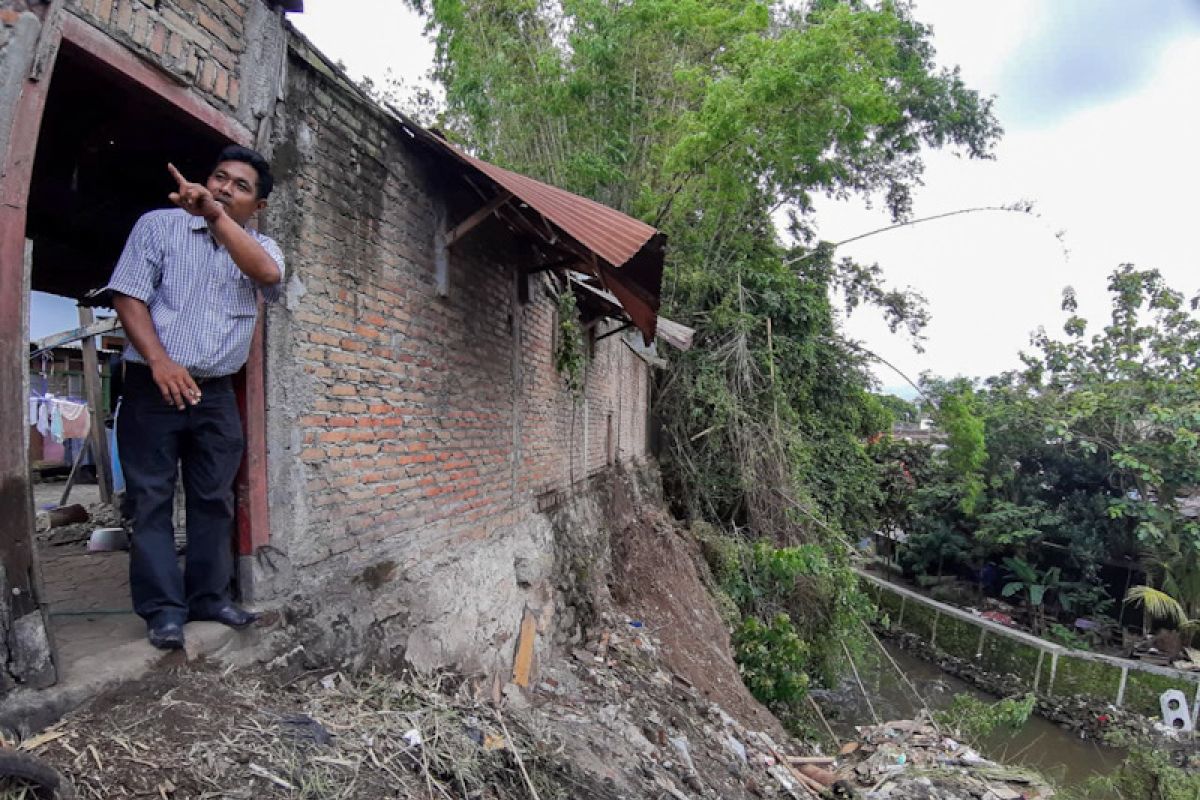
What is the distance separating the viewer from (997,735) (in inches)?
431

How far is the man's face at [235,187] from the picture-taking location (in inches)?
86.4

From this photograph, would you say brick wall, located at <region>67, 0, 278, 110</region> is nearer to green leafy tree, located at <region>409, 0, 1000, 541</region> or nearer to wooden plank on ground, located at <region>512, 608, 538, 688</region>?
wooden plank on ground, located at <region>512, 608, 538, 688</region>

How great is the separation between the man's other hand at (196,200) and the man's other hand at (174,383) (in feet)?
1.67

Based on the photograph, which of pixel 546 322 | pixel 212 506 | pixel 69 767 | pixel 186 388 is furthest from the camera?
pixel 546 322

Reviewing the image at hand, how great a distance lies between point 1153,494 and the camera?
12.4 metres

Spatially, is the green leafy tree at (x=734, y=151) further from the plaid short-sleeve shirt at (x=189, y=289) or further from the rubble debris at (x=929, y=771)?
Answer: the plaid short-sleeve shirt at (x=189, y=289)

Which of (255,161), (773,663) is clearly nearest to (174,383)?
(255,161)

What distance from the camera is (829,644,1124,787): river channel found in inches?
393

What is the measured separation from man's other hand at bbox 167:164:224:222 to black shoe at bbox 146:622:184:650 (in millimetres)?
1346

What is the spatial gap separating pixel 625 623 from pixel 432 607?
292 cm

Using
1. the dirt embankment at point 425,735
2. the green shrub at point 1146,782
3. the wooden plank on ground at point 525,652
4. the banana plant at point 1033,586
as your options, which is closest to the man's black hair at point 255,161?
the dirt embankment at point 425,735

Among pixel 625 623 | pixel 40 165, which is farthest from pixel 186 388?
pixel 625 623

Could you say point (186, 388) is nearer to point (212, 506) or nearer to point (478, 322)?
point (212, 506)

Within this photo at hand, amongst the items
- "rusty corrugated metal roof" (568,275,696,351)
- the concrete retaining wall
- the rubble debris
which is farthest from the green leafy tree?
the concrete retaining wall
